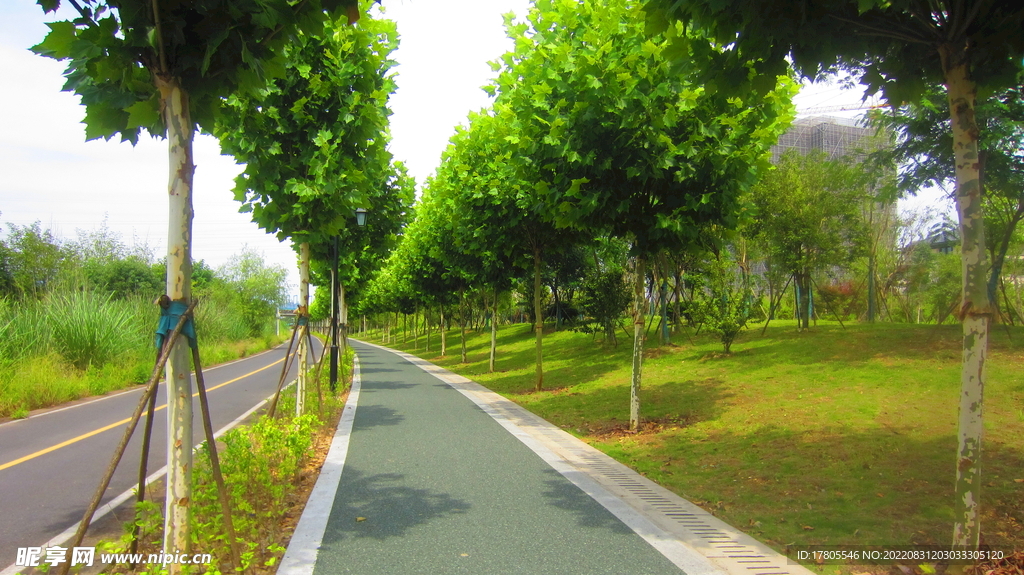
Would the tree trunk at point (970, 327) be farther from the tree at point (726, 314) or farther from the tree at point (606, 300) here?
the tree at point (606, 300)

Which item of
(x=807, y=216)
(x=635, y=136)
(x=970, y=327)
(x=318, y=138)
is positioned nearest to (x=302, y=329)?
(x=318, y=138)

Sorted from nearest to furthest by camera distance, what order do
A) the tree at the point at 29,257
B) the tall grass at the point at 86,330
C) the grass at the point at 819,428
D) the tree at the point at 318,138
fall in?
the grass at the point at 819,428
the tree at the point at 318,138
the tall grass at the point at 86,330
the tree at the point at 29,257

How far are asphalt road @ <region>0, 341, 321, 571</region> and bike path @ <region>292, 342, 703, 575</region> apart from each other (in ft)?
7.26

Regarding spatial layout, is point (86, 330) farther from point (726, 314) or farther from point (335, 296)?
point (726, 314)

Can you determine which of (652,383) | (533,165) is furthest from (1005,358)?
(533,165)

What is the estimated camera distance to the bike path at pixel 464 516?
451 cm

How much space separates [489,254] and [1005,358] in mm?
11667

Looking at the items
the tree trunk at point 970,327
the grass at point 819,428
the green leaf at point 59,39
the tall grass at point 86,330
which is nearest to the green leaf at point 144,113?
the green leaf at point 59,39

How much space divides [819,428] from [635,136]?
4.63 m

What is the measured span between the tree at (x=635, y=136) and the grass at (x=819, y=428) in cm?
172

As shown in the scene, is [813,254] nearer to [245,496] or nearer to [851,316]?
[851,316]

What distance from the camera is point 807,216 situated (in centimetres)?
1755

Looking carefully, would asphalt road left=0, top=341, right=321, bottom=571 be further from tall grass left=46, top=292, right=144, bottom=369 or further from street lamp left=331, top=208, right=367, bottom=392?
tall grass left=46, top=292, right=144, bottom=369

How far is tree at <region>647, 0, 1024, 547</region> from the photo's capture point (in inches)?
163
